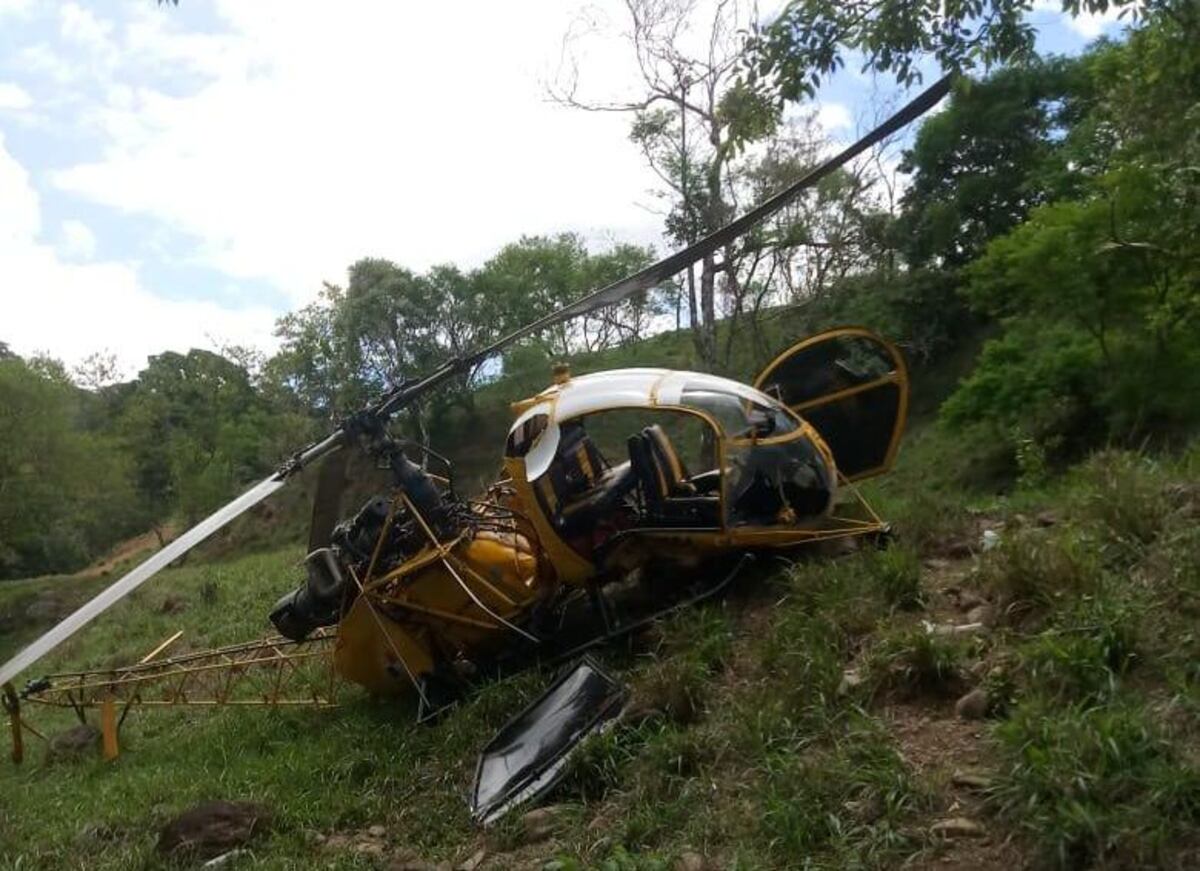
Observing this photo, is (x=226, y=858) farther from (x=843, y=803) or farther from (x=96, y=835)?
(x=843, y=803)

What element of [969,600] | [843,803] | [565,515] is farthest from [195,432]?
[843,803]

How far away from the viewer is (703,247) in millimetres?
5535

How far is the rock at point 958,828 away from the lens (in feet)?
14.4

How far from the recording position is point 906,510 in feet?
27.5

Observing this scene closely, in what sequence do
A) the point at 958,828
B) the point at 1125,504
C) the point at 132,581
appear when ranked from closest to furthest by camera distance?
the point at 958,828 → the point at 1125,504 → the point at 132,581

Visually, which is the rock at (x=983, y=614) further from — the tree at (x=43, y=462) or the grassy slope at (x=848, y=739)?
the tree at (x=43, y=462)

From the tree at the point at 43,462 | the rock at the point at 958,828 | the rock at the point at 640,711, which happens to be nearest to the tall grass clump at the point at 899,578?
the rock at the point at 640,711

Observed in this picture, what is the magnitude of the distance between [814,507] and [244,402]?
52.3 meters

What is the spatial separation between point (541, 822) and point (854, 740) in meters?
1.66

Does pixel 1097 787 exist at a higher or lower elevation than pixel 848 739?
higher

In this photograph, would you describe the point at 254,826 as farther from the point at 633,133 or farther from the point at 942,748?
the point at 633,133

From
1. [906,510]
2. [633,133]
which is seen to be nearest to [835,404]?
[906,510]

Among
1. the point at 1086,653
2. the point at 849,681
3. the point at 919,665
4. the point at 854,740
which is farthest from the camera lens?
the point at 849,681

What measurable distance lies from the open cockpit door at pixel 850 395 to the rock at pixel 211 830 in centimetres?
454
